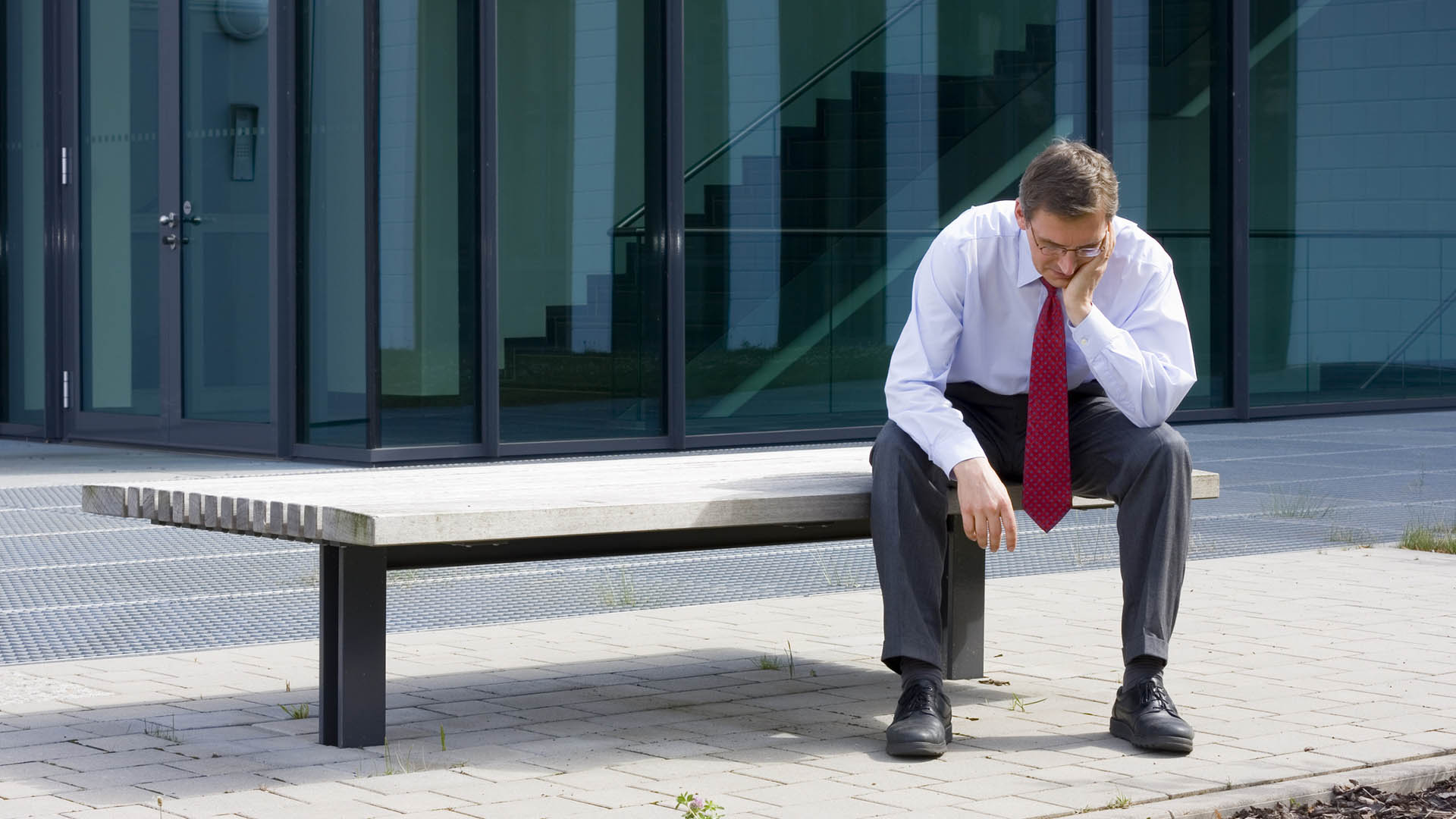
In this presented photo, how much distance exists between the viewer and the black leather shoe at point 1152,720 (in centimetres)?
361

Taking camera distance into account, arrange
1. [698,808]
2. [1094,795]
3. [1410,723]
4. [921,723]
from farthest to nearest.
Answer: [1410,723], [921,723], [1094,795], [698,808]

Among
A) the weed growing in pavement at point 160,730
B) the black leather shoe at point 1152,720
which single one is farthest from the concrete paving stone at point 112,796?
the black leather shoe at point 1152,720

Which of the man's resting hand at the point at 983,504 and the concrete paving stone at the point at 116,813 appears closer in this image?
the concrete paving stone at the point at 116,813

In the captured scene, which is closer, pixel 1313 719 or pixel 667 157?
pixel 1313 719

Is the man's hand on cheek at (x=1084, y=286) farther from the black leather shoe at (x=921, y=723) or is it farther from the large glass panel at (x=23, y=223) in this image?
the large glass panel at (x=23, y=223)

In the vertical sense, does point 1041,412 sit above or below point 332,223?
below

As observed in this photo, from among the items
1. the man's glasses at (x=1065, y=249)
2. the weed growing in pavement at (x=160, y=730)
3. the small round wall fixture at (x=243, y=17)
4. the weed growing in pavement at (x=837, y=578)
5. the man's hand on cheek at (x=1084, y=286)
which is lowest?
the weed growing in pavement at (x=837, y=578)

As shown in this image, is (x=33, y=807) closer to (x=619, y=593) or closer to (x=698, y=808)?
(x=698, y=808)

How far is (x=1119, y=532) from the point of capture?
12.2 ft

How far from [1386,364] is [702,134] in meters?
6.42

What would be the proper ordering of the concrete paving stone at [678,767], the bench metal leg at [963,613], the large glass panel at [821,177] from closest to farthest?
the concrete paving stone at [678,767], the bench metal leg at [963,613], the large glass panel at [821,177]

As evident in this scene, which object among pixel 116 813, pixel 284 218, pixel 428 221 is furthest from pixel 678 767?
pixel 284 218

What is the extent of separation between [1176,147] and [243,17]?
6550 millimetres

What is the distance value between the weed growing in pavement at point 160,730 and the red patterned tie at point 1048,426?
1.74m
